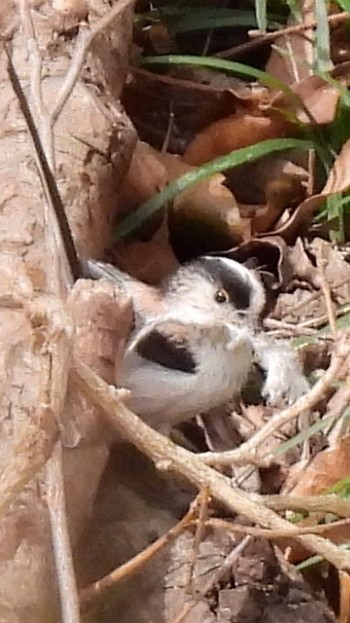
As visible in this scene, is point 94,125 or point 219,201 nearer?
point 94,125

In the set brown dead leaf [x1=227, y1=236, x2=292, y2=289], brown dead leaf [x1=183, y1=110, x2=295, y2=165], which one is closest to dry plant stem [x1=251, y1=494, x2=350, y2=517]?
brown dead leaf [x1=227, y1=236, x2=292, y2=289]

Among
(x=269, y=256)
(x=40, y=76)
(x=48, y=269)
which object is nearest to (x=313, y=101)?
(x=269, y=256)

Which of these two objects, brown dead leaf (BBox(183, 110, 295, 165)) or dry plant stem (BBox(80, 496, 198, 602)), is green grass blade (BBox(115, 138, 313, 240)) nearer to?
brown dead leaf (BBox(183, 110, 295, 165))

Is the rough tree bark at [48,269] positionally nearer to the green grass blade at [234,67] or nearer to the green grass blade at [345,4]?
the green grass blade at [234,67]

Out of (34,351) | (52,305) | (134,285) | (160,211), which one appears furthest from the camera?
(160,211)

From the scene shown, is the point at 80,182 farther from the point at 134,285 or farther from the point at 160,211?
the point at 160,211

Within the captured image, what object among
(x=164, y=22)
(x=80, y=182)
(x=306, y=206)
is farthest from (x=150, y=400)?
(x=164, y=22)

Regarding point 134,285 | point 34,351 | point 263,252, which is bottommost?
point 263,252
